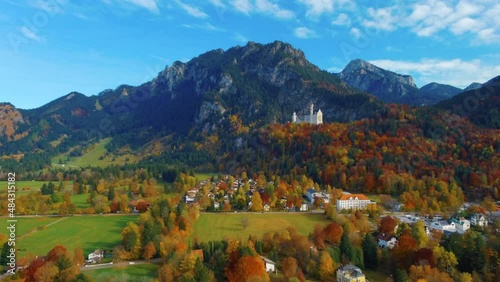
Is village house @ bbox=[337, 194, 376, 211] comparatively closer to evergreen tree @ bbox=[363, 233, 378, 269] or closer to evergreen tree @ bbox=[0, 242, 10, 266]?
evergreen tree @ bbox=[363, 233, 378, 269]

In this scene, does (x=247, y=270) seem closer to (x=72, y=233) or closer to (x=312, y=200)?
(x=72, y=233)

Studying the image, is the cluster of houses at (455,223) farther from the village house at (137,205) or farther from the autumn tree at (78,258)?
the village house at (137,205)

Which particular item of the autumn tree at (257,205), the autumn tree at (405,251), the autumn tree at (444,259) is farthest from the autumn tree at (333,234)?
the autumn tree at (257,205)

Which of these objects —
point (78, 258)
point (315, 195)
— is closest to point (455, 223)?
point (315, 195)

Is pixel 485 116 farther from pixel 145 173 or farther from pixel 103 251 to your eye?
pixel 103 251

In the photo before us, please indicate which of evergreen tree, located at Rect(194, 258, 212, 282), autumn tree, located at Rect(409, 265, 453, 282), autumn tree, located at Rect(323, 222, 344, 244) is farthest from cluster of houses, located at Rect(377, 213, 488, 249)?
evergreen tree, located at Rect(194, 258, 212, 282)

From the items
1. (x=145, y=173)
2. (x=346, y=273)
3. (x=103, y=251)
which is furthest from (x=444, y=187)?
(x=145, y=173)
